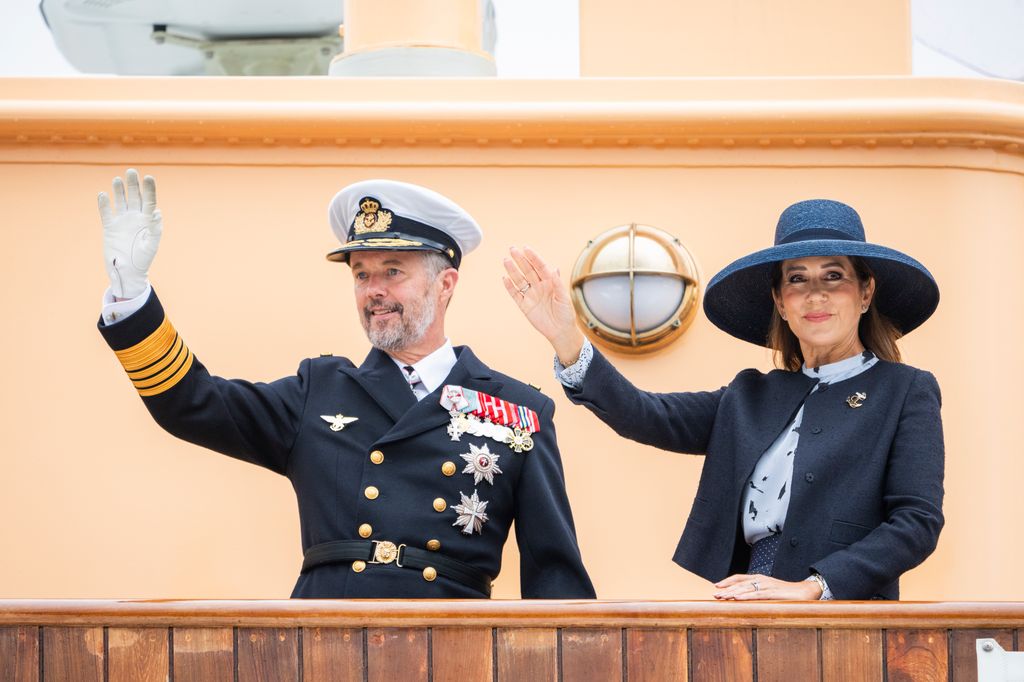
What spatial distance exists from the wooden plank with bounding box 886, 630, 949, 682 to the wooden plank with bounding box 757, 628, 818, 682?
0.13m

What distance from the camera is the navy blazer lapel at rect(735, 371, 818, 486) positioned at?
3271mm

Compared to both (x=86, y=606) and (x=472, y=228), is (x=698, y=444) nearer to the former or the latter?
(x=472, y=228)

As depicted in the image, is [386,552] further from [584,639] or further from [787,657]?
[787,657]

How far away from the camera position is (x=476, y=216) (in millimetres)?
4109

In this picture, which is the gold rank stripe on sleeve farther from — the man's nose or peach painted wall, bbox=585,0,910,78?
peach painted wall, bbox=585,0,910,78

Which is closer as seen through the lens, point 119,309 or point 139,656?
point 139,656

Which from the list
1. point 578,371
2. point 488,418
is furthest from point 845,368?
Answer: point 488,418

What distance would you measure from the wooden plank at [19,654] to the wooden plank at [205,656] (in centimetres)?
24

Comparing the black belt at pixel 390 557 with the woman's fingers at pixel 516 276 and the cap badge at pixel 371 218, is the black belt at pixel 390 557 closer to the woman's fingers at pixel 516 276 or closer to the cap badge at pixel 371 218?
the woman's fingers at pixel 516 276

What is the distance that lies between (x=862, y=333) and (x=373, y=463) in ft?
3.52

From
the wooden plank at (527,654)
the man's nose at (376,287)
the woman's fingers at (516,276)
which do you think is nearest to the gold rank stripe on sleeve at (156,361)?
the man's nose at (376,287)

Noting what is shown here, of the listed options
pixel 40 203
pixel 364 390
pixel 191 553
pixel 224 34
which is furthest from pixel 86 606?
pixel 224 34

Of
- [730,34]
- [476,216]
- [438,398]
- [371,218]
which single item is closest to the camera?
[438,398]

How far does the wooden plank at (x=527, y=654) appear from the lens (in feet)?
8.87
